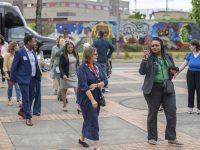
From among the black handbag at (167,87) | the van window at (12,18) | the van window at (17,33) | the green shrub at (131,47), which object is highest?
the van window at (12,18)

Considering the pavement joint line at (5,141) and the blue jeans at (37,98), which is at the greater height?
the blue jeans at (37,98)

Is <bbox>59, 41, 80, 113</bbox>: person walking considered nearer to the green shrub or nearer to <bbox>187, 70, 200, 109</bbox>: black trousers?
<bbox>187, 70, 200, 109</bbox>: black trousers

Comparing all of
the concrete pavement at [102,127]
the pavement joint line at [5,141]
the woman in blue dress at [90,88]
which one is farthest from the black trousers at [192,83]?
the pavement joint line at [5,141]

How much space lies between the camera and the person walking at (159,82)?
7.61 metres

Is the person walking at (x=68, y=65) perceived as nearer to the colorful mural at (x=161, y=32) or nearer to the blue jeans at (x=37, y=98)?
the blue jeans at (x=37, y=98)

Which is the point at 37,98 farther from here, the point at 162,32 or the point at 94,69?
the point at 162,32

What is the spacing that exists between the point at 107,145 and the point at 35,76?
2398 millimetres

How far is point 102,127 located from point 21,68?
1.86 meters

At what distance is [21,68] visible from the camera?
916cm

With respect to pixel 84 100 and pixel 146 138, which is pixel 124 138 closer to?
pixel 146 138

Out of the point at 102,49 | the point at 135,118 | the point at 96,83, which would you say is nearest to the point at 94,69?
the point at 96,83

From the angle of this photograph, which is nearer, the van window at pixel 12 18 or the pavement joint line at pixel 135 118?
the pavement joint line at pixel 135 118

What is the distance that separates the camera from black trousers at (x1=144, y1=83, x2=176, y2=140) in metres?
7.68

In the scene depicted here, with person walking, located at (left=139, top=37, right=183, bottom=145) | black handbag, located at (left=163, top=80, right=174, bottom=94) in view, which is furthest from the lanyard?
black handbag, located at (left=163, top=80, right=174, bottom=94)
